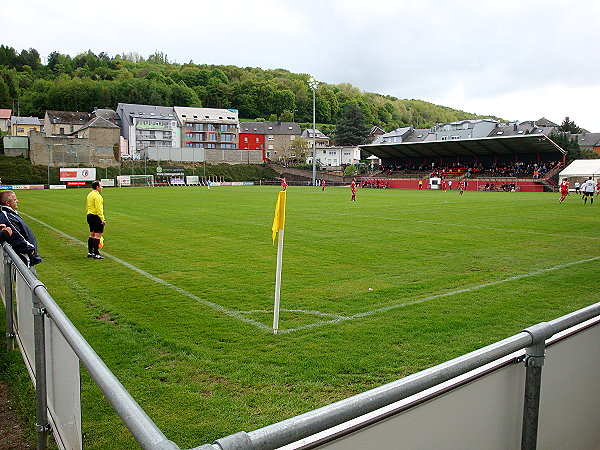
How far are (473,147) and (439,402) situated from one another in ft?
238

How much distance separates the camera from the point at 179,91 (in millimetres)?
140375

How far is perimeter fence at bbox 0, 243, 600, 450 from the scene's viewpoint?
6.17 feet

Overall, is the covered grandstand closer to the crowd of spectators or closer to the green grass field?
the crowd of spectators

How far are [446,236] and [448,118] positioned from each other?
7256 inches

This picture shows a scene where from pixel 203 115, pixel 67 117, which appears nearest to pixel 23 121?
pixel 67 117

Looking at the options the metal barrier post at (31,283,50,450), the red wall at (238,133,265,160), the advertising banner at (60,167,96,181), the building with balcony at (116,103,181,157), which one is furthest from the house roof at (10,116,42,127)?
the metal barrier post at (31,283,50,450)

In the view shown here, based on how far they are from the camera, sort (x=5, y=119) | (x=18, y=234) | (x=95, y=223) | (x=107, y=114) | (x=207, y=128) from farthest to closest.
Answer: (x=207, y=128), (x=5, y=119), (x=107, y=114), (x=95, y=223), (x=18, y=234)

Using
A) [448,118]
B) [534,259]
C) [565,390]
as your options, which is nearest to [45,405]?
[565,390]

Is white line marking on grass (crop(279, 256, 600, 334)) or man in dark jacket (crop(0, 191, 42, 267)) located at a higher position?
man in dark jacket (crop(0, 191, 42, 267))

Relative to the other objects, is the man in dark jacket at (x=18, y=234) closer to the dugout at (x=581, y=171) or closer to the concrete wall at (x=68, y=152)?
the dugout at (x=581, y=171)

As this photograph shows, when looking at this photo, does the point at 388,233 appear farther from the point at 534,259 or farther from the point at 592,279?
the point at 592,279

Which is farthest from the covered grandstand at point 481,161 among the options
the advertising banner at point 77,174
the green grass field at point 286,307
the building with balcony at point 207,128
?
the building with balcony at point 207,128

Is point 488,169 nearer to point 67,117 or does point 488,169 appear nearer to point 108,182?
point 108,182

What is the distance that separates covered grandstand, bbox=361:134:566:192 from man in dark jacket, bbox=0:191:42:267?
62.4 meters
